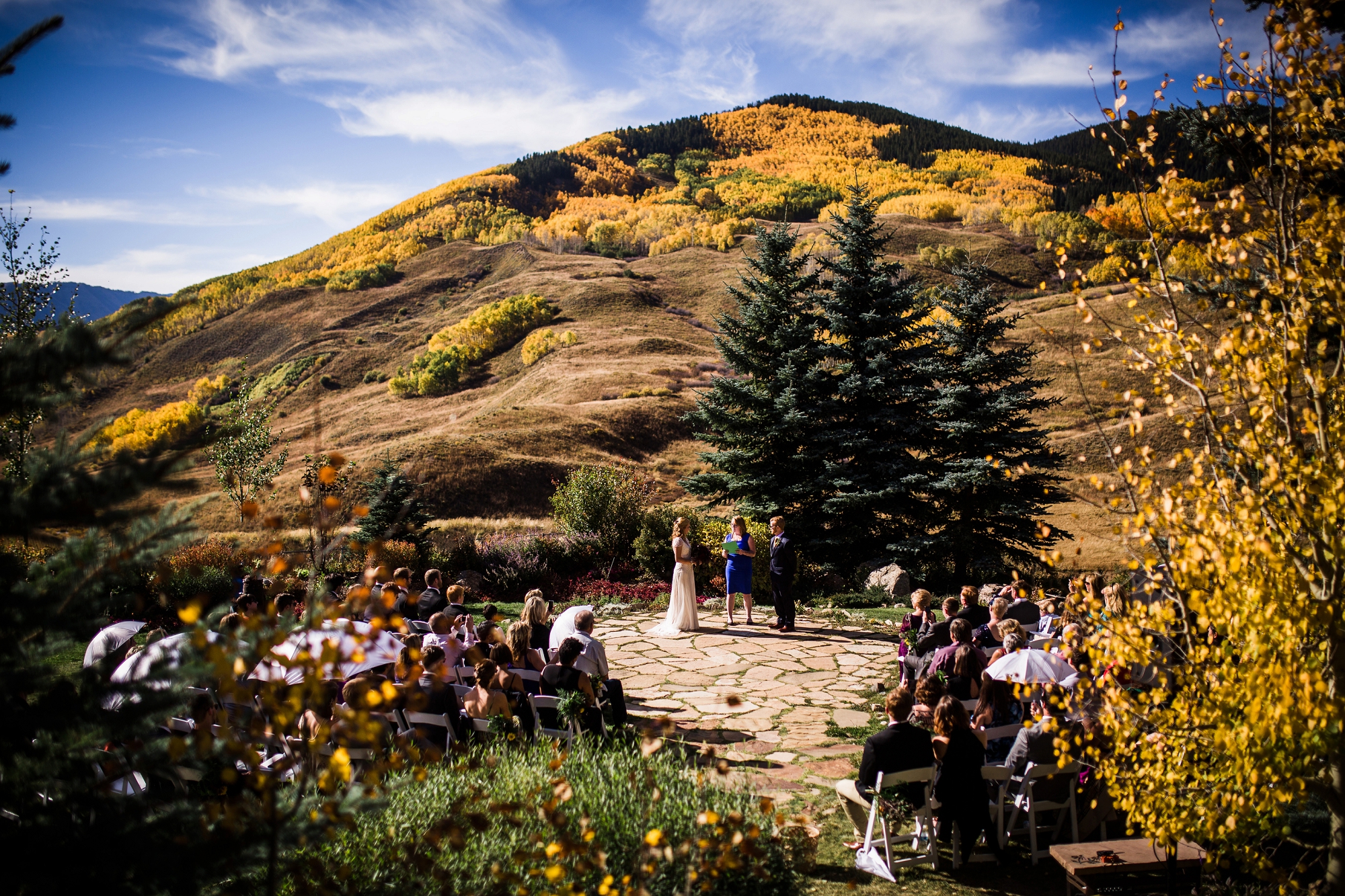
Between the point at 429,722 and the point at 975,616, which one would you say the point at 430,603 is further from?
the point at 975,616

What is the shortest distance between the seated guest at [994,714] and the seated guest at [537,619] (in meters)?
3.88

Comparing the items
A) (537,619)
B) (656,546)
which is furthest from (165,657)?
(656,546)

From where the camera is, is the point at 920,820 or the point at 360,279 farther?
the point at 360,279

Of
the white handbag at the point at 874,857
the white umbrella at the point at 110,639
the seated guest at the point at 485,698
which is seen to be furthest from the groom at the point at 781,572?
the white umbrella at the point at 110,639

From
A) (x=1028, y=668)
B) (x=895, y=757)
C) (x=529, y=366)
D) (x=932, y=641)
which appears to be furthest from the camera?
(x=529, y=366)

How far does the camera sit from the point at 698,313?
6012 cm

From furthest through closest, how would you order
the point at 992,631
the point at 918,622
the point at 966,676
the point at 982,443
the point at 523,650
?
the point at 982,443
the point at 918,622
the point at 992,631
the point at 523,650
the point at 966,676

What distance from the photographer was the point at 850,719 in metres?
7.34

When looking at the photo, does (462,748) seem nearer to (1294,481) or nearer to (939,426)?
(1294,481)

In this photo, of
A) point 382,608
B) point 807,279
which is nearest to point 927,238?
point 807,279

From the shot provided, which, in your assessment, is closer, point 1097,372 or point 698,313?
point 1097,372

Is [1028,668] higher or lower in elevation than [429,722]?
higher

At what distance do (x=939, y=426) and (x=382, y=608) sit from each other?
16172 millimetres

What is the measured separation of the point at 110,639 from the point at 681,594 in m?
6.80
